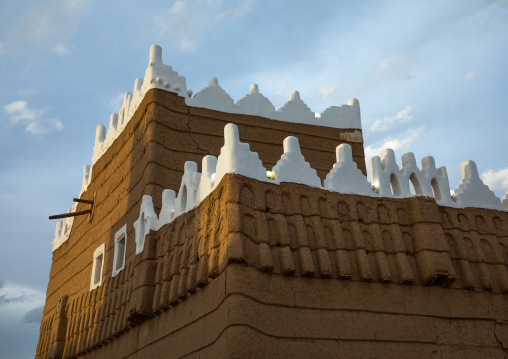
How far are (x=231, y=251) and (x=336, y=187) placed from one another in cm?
193

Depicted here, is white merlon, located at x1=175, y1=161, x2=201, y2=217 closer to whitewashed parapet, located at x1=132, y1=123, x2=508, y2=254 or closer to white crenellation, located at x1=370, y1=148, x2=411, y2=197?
whitewashed parapet, located at x1=132, y1=123, x2=508, y2=254

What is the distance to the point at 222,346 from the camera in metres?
6.12

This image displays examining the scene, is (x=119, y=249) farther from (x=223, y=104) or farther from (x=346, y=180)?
(x=346, y=180)

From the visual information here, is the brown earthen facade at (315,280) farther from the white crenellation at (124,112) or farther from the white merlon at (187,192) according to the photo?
the white crenellation at (124,112)

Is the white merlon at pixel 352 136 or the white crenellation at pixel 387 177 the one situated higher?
the white merlon at pixel 352 136

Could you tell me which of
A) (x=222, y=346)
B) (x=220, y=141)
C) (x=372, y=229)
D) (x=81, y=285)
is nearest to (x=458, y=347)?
(x=372, y=229)

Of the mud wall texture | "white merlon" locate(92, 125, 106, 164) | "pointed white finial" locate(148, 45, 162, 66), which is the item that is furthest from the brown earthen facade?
"white merlon" locate(92, 125, 106, 164)

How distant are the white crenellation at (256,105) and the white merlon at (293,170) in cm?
403

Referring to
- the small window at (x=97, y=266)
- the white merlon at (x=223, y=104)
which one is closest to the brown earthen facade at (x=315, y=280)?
the small window at (x=97, y=266)

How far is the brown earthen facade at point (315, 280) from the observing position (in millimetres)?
6324

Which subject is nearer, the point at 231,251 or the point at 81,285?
the point at 231,251

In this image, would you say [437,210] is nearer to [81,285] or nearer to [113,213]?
[113,213]

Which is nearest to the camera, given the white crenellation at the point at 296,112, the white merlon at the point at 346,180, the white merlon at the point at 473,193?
the white merlon at the point at 346,180

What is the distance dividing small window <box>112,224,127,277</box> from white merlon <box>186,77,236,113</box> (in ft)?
9.11
